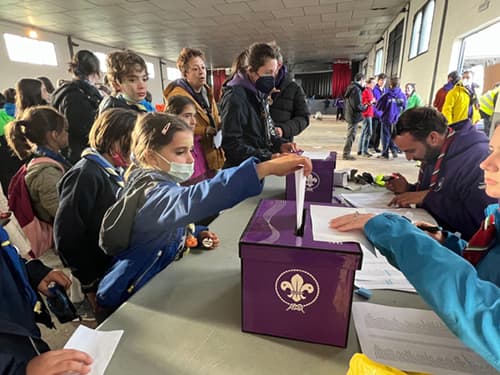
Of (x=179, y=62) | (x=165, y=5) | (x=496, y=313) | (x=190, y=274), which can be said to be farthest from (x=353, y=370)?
(x=165, y=5)

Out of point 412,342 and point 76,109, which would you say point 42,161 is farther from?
point 412,342

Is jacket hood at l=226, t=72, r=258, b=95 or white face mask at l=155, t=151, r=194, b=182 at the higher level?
jacket hood at l=226, t=72, r=258, b=95

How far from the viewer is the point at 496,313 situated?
0.39m

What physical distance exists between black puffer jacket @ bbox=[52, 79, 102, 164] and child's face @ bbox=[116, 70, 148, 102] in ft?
1.69

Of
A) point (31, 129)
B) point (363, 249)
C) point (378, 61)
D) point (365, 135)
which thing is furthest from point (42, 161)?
point (378, 61)

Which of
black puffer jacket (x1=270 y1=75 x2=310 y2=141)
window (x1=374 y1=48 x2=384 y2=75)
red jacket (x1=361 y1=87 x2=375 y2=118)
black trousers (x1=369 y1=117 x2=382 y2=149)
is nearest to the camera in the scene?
black puffer jacket (x1=270 y1=75 x2=310 y2=141)

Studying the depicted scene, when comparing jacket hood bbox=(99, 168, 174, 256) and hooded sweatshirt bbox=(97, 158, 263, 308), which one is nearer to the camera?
hooded sweatshirt bbox=(97, 158, 263, 308)

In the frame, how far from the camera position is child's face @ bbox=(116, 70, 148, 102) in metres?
1.65

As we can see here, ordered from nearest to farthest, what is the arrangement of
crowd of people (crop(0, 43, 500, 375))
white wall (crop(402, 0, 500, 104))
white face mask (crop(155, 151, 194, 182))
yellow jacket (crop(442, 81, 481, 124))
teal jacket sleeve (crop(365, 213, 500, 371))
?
teal jacket sleeve (crop(365, 213, 500, 371)), crowd of people (crop(0, 43, 500, 375)), white face mask (crop(155, 151, 194, 182)), white wall (crop(402, 0, 500, 104)), yellow jacket (crop(442, 81, 481, 124))

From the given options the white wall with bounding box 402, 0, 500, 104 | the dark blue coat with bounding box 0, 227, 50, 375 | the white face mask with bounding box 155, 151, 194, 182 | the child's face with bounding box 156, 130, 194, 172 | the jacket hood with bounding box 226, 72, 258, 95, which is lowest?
the dark blue coat with bounding box 0, 227, 50, 375

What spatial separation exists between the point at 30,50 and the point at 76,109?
699cm

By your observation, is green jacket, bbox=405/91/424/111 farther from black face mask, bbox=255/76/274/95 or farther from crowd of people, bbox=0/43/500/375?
black face mask, bbox=255/76/274/95

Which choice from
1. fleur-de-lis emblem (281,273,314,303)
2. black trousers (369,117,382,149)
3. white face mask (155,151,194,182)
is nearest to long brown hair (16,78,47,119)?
white face mask (155,151,194,182)

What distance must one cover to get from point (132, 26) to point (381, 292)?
26.6 ft
